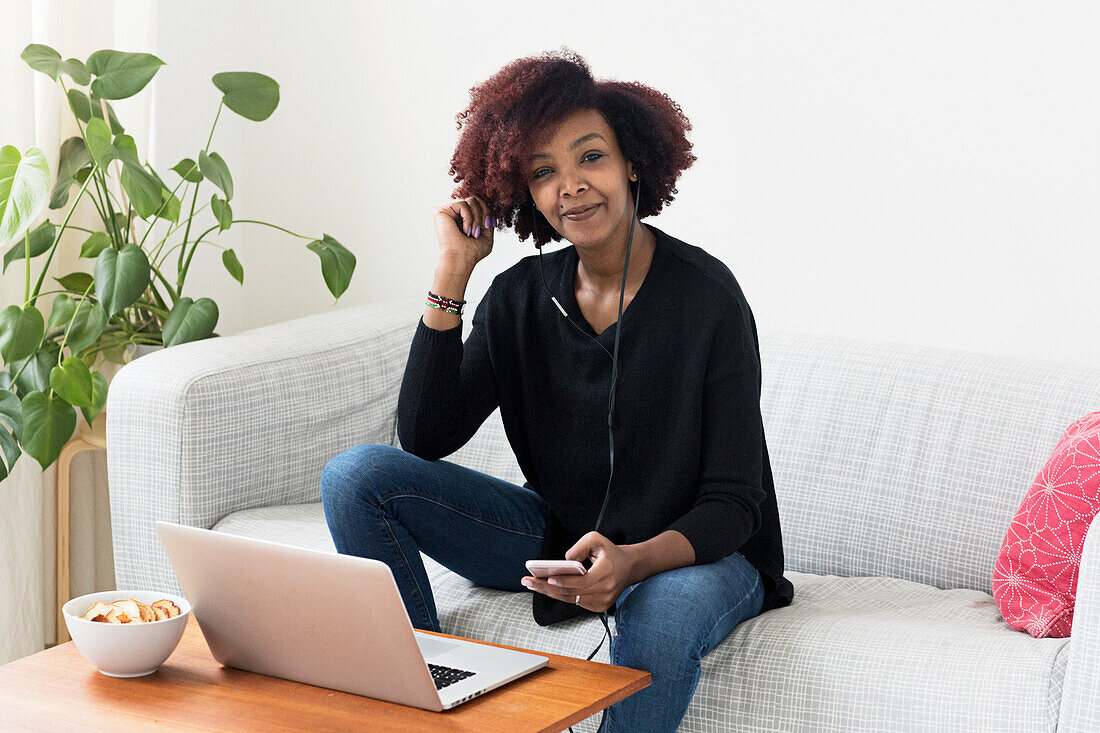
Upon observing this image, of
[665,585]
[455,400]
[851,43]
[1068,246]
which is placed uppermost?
[851,43]

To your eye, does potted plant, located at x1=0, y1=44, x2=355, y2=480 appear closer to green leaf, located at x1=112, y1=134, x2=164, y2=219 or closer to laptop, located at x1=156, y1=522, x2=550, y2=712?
green leaf, located at x1=112, y1=134, x2=164, y2=219

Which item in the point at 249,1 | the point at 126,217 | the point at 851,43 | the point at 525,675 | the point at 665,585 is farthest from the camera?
the point at 249,1

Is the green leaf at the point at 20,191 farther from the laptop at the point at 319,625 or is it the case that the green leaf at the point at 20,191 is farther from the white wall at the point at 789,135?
the laptop at the point at 319,625

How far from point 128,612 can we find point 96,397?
1.01 metres

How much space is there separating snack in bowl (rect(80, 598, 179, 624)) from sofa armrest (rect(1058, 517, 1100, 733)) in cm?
97

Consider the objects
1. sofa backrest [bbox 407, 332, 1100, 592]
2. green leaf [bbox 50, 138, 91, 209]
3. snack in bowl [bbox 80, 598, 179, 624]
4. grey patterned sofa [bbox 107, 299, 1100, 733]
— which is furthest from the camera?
green leaf [bbox 50, 138, 91, 209]

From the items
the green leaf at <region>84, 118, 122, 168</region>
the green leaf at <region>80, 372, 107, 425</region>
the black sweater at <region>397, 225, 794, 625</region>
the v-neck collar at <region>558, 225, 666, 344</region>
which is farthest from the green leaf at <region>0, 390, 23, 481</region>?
the v-neck collar at <region>558, 225, 666, 344</region>

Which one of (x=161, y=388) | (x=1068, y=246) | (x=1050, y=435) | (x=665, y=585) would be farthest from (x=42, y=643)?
(x=1068, y=246)

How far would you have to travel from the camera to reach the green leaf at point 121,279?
6.88ft

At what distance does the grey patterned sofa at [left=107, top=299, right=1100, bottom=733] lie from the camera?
1630mm

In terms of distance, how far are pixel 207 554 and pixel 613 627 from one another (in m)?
0.56

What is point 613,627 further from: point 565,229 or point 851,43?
point 851,43

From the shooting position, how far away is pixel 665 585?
1.40m

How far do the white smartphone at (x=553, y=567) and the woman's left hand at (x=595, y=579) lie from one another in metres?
0.02
